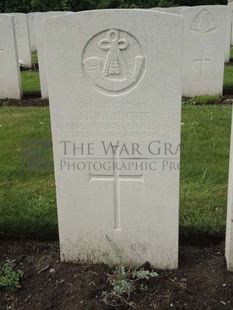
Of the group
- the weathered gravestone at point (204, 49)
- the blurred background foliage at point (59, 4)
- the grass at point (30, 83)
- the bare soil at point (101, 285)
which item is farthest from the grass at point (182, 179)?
the blurred background foliage at point (59, 4)

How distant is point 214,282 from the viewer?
98.3 inches

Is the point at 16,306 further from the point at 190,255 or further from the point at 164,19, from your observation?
the point at 164,19

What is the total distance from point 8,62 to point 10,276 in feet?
16.6

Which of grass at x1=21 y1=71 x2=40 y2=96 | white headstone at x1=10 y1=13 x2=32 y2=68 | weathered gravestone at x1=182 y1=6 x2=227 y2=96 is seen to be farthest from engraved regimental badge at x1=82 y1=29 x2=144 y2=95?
white headstone at x1=10 y1=13 x2=32 y2=68

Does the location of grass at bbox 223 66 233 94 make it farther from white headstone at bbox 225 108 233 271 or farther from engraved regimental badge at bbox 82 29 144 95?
engraved regimental badge at bbox 82 29 144 95

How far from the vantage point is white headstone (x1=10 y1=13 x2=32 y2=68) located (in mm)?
9992

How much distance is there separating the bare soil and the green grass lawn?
10.2 inches

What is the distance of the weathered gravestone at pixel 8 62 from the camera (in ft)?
22.4

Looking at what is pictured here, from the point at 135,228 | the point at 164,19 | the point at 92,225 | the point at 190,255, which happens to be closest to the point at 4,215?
the point at 92,225

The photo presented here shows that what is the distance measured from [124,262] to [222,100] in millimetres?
4545

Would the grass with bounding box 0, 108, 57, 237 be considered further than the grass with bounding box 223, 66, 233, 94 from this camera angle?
No

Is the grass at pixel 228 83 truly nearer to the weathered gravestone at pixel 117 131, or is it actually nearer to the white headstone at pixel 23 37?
the white headstone at pixel 23 37

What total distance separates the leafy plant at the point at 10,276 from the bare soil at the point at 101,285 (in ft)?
0.11

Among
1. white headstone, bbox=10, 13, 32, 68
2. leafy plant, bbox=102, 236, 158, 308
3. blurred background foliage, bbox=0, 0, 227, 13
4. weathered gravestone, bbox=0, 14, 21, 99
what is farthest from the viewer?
blurred background foliage, bbox=0, 0, 227, 13
